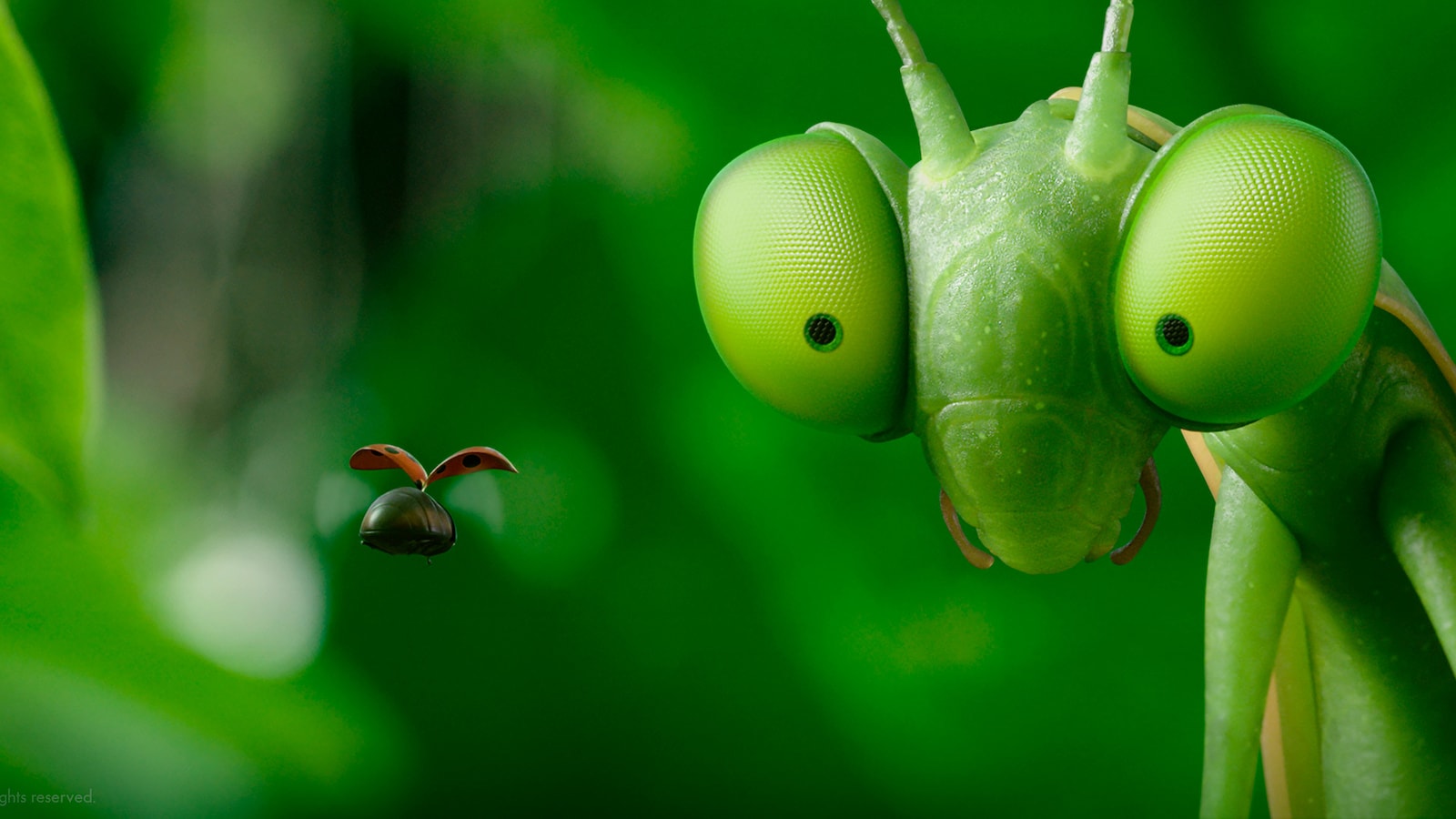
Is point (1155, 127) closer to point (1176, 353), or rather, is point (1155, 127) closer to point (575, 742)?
point (1176, 353)

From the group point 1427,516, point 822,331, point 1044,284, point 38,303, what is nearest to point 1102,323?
point 1044,284

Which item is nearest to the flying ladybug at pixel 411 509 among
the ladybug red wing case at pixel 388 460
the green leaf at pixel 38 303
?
the ladybug red wing case at pixel 388 460

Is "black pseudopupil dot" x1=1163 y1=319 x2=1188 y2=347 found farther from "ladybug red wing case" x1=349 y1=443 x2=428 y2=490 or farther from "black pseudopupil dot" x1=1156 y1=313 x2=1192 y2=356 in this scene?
"ladybug red wing case" x1=349 y1=443 x2=428 y2=490

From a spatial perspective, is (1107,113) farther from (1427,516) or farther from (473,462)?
(473,462)

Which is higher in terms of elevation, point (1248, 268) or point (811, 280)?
point (811, 280)

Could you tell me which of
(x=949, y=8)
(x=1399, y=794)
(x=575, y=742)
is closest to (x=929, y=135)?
(x=1399, y=794)

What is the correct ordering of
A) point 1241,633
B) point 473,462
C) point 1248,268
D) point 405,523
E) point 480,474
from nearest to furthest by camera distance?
point 1248,268 → point 1241,633 → point 405,523 → point 473,462 → point 480,474
